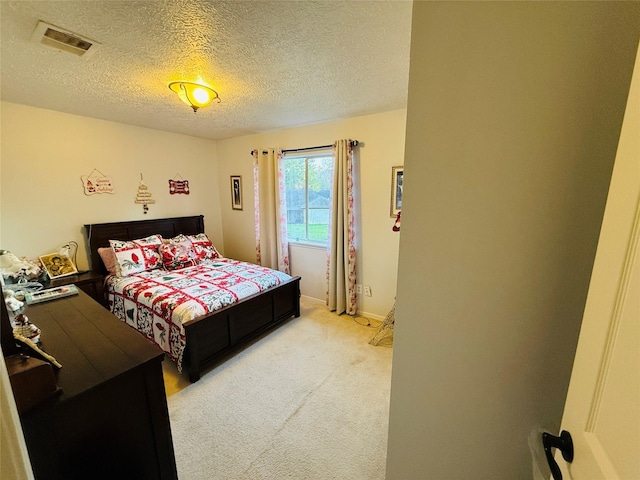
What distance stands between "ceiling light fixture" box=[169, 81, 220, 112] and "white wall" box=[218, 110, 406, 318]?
5.11ft

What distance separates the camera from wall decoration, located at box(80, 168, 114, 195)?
3.00 metres

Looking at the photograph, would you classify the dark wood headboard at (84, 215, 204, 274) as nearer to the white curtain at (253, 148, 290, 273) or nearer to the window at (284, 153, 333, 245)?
the white curtain at (253, 148, 290, 273)

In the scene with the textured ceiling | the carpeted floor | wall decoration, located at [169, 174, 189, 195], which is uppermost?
the textured ceiling

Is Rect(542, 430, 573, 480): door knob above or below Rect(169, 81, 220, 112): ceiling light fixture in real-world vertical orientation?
below

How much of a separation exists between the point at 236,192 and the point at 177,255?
4.66 ft

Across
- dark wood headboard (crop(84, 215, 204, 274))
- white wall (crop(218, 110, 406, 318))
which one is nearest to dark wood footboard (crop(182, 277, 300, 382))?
white wall (crop(218, 110, 406, 318))

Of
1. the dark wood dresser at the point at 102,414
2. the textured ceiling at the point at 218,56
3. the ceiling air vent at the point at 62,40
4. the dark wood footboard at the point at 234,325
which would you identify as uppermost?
the textured ceiling at the point at 218,56

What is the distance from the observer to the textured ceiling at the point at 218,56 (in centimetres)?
124

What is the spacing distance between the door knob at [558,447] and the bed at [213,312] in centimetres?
213

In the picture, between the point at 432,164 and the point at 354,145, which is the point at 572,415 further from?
the point at 354,145

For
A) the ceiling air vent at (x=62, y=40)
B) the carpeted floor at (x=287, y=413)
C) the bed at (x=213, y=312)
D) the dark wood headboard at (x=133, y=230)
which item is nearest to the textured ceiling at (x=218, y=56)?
the ceiling air vent at (x=62, y=40)

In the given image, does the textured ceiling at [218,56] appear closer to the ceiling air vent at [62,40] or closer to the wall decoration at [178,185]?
the ceiling air vent at [62,40]

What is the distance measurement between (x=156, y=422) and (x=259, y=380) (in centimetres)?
108

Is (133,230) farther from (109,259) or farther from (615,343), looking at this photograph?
(615,343)
